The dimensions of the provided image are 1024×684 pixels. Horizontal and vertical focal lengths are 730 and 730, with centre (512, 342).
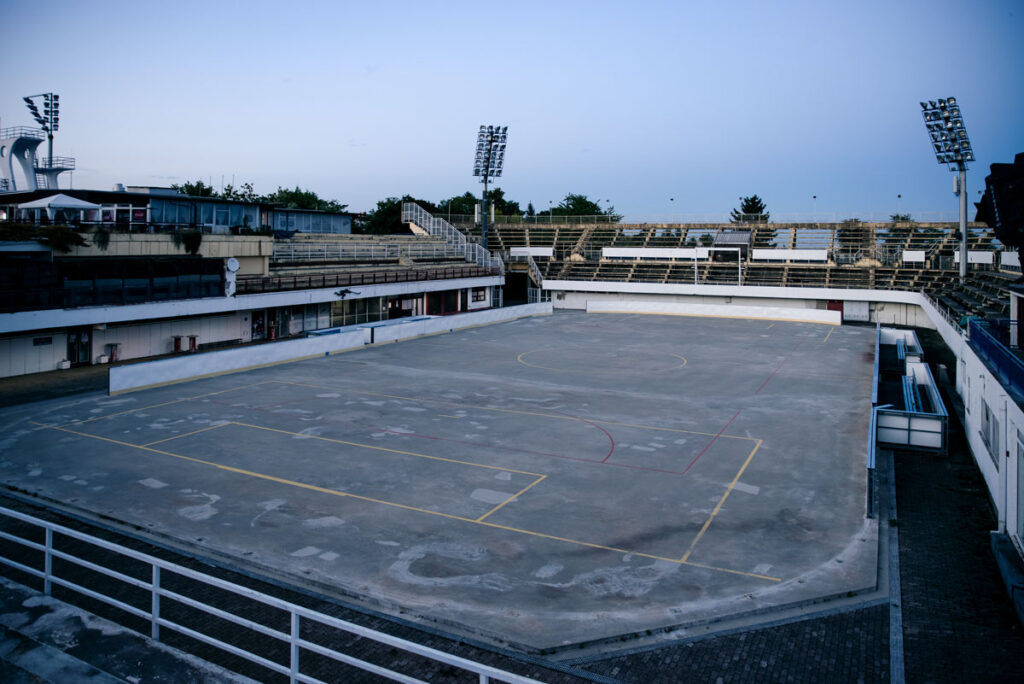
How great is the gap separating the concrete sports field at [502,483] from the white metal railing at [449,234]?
121 feet

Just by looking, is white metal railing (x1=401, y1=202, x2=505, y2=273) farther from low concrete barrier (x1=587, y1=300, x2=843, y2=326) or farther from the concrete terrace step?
the concrete terrace step

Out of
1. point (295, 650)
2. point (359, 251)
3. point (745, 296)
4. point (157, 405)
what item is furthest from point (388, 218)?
point (295, 650)

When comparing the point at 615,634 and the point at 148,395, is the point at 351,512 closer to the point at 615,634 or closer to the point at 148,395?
the point at 615,634

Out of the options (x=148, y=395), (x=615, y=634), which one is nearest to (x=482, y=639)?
(x=615, y=634)

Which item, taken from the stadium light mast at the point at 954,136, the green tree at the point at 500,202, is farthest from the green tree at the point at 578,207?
the stadium light mast at the point at 954,136

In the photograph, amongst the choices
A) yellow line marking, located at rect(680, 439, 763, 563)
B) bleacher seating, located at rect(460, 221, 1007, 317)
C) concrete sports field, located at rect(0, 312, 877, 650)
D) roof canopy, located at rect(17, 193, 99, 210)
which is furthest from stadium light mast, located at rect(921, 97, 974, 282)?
roof canopy, located at rect(17, 193, 99, 210)

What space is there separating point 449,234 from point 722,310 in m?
29.3

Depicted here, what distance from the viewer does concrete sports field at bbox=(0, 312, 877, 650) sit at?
13.2m

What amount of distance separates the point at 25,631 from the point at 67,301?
29.2 meters

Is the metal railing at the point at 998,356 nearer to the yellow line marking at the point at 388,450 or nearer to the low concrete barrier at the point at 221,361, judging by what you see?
the yellow line marking at the point at 388,450

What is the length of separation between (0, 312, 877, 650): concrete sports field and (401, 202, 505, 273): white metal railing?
121 ft

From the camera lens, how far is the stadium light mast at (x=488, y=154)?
229 feet

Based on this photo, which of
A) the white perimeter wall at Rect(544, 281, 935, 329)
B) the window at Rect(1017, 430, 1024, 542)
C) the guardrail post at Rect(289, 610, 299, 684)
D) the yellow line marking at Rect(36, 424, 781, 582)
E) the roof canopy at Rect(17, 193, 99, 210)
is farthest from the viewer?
the white perimeter wall at Rect(544, 281, 935, 329)

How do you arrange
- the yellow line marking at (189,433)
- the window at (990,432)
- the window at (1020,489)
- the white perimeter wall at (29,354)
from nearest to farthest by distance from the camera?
1. the window at (1020,489)
2. the window at (990,432)
3. the yellow line marking at (189,433)
4. the white perimeter wall at (29,354)
